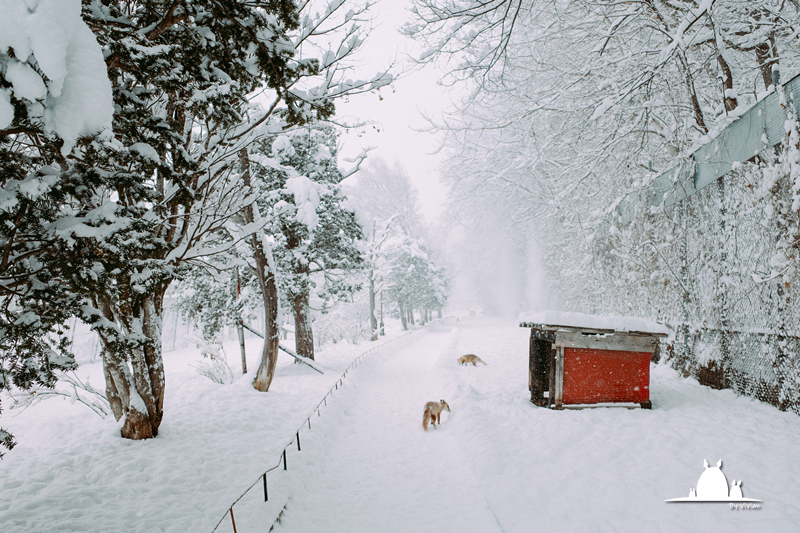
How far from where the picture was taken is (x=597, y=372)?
6.58m

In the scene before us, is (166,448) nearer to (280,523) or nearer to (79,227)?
(280,523)

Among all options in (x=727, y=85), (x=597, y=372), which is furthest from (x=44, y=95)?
(x=727, y=85)

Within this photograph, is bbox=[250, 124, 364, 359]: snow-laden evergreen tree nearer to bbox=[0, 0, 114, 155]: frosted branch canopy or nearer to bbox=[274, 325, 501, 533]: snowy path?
bbox=[274, 325, 501, 533]: snowy path

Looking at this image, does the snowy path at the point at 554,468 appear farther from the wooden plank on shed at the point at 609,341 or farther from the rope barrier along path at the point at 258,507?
the wooden plank on shed at the point at 609,341

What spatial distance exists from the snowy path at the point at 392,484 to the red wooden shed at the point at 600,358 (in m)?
2.36

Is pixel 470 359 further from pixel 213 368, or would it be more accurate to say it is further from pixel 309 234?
pixel 213 368

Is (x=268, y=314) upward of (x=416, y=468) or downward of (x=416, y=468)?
upward

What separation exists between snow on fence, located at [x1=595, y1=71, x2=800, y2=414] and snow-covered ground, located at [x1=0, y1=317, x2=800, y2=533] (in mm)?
696

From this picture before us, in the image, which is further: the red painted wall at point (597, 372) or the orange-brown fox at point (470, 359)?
the orange-brown fox at point (470, 359)

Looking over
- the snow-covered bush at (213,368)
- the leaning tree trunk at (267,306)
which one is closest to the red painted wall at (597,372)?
the leaning tree trunk at (267,306)

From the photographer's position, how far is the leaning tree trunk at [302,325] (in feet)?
41.7

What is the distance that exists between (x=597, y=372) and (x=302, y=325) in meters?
9.56

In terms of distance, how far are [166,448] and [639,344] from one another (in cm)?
798

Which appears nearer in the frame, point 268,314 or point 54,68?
point 54,68
